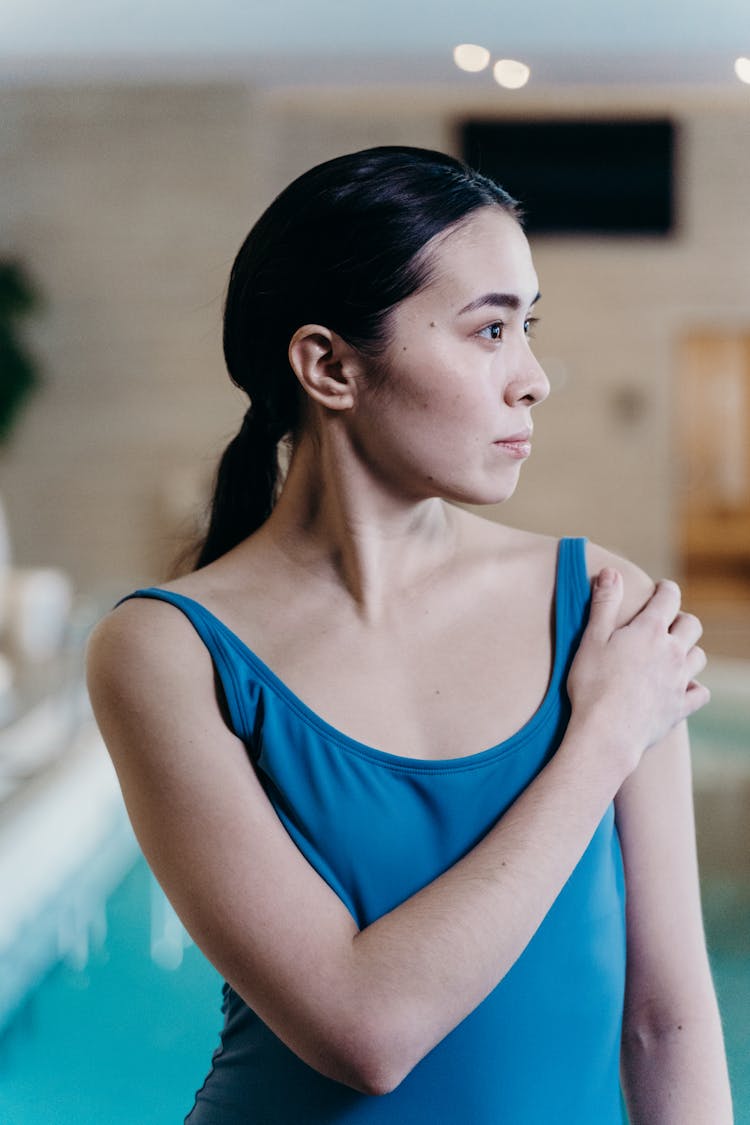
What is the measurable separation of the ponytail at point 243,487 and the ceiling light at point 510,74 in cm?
69

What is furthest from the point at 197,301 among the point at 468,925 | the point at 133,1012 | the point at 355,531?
the point at 468,925

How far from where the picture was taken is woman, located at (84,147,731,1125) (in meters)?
0.78

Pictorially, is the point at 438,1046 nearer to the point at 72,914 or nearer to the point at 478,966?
the point at 478,966

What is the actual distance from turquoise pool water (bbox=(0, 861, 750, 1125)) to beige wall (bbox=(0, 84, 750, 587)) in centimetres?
458

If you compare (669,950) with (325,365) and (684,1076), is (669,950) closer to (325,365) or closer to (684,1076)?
(684,1076)

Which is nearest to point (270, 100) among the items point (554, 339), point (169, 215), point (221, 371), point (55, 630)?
point (169, 215)

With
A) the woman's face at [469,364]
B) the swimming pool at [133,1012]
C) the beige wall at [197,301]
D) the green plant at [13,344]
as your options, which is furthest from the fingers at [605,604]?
the green plant at [13,344]

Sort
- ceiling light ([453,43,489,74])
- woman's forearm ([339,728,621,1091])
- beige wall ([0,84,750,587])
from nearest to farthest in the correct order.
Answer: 1. woman's forearm ([339,728,621,1091])
2. ceiling light ([453,43,489,74])
3. beige wall ([0,84,750,587])

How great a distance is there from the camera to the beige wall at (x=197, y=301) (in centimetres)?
744

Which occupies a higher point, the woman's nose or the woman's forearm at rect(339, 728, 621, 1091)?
the woman's nose

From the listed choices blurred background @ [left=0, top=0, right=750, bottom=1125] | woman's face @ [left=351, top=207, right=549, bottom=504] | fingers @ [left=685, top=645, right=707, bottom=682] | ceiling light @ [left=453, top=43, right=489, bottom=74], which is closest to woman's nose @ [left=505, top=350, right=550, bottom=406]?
woman's face @ [left=351, top=207, right=549, bottom=504]

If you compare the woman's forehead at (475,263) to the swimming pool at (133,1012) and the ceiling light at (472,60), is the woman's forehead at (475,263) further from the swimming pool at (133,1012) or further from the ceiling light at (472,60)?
the swimming pool at (133,1012)

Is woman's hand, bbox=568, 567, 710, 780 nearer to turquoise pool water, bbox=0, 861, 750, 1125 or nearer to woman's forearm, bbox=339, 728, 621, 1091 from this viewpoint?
woman's forearm, bbox=339, 728, 621, 1091

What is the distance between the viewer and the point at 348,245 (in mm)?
842
